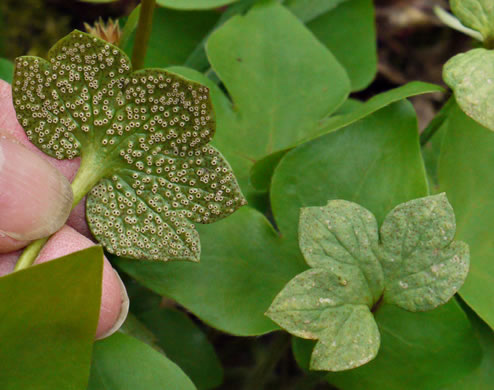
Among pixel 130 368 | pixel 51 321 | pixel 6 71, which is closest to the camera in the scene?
pixel 51 321

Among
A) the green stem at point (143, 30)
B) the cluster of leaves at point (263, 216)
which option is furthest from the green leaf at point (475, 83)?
the green stem at point (143, 30)

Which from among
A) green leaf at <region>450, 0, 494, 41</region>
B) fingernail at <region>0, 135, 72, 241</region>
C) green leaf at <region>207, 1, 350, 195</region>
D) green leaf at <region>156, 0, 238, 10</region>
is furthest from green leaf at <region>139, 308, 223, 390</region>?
green leaf at <region>450, 0, 494, 41</region>

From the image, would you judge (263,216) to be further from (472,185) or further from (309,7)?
(309,7)

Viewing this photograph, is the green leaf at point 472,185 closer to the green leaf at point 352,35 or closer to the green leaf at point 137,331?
the green leaf at point 352,35

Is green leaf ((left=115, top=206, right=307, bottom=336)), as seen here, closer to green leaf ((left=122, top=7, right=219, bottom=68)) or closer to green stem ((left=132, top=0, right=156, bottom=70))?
green stem ((left=132, top=0, right=156, bottom=70))

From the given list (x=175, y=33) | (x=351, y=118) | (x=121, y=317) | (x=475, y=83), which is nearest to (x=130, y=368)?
(x=121, y=317)

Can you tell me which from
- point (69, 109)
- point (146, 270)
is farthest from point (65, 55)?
point (146, 270)

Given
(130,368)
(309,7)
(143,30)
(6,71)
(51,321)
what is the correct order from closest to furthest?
(51,321), (130,368), (143,30), (6,71), (309,7)
